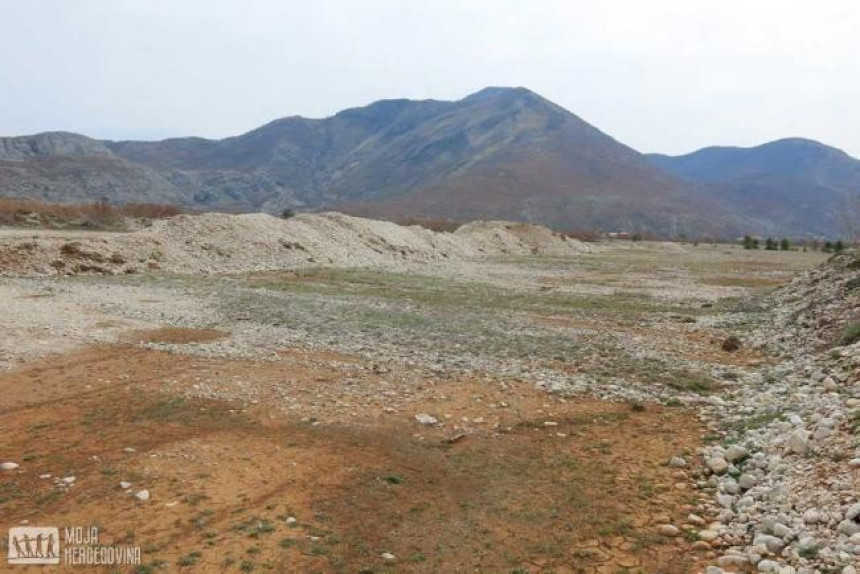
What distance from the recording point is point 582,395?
46.6 ft

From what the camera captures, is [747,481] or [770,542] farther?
[747,481]

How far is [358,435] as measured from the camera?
444 inches

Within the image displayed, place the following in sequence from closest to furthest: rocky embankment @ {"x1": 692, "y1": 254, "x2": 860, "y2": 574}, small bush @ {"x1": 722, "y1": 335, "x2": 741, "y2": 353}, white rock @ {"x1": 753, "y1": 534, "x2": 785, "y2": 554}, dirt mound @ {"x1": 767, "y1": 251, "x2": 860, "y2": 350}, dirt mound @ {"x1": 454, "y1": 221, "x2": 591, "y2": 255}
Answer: rocky embankment @ {"x1": 692, "y1": 254, "x2": 860, "y2": 574}, white rock @ {"x1": 753, "y1": 534, "x2": 785, "y2": 554}, dirt mound @ {"x1": 767, "y1": 251, "x2": 860, "y2": 350}, small bush @ {"x1": 722, "y1": 335, "x2": 741, "y2": 353}, dirt mound @ {"x1": 454, "y1": 221, "x2": 591, "y2": 255}

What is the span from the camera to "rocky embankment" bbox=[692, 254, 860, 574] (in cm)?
699

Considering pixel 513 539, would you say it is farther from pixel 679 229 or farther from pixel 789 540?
pixel 679 229

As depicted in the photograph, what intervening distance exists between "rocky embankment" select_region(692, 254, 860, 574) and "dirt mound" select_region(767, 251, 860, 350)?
4.98ft

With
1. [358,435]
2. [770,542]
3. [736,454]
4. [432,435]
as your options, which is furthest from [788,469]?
[358,435]

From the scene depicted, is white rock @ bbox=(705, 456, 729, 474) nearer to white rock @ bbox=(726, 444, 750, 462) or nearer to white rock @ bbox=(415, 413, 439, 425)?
white rock @ bbox=(726, 444, 750, 462)

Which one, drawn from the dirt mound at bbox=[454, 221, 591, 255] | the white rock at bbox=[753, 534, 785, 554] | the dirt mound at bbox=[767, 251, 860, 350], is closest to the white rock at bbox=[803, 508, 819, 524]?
the white rock at bbox=[753, 534, 785, 554]

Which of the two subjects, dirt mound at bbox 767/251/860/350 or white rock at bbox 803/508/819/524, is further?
dirt mound at bbox 767/251/860/350

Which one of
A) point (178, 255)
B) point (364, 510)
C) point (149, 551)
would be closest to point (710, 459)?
point (364, 510)

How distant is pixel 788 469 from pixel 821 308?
15.0 meters

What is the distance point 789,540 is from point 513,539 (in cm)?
337

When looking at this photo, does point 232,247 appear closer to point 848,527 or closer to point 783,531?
point 783,531
